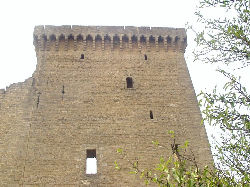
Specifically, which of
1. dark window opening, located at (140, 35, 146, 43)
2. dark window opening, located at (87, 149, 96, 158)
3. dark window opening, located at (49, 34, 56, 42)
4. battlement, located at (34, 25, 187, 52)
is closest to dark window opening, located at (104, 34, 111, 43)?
battlement, located at (34, 25, 187, 52)

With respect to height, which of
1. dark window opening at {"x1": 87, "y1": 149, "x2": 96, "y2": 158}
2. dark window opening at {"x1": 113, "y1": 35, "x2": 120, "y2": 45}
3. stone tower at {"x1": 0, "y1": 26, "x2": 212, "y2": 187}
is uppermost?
dark window opening at {"x1": 113, "y1": 35, "x2": 120, "y2": 45}

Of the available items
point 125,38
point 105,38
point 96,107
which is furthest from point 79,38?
point 96,107

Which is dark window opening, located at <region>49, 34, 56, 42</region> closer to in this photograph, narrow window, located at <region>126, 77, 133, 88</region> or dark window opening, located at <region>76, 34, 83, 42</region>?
dark window opening, located at <region>76, 34, 83, 42</region>

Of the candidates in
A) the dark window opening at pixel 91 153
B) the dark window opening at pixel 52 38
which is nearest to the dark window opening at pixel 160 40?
the dark window opening at pixel 52 38

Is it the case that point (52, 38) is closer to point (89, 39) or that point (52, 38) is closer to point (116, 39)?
point (89, 39)

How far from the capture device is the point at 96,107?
1172cm

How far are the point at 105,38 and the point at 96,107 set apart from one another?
3.72 metres

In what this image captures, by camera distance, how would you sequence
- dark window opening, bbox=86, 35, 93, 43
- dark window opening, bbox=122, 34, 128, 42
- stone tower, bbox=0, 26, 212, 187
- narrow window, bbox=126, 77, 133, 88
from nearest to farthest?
1. stone tower, bbox=0, 26, 212, 187
2. narrow window, bbox=126, 77, 133, 88
3. dark window opening, bbox=86, 35, 93, 43
4. dark window opening, bbox=122, 34, 128, 42

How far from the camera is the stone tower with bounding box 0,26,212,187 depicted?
1020cm

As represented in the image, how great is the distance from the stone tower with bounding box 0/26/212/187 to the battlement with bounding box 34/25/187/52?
0.14 ft

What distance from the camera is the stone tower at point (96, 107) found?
Result: 10203 millimetres

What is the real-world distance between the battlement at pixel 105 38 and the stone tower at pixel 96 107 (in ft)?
0.14

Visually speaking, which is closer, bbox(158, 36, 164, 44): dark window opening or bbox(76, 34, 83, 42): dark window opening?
bbox(76, 34, 83, 42): dark window opening

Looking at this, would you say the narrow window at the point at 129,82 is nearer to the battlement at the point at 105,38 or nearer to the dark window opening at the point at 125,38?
the battlement at the point at 105,38
